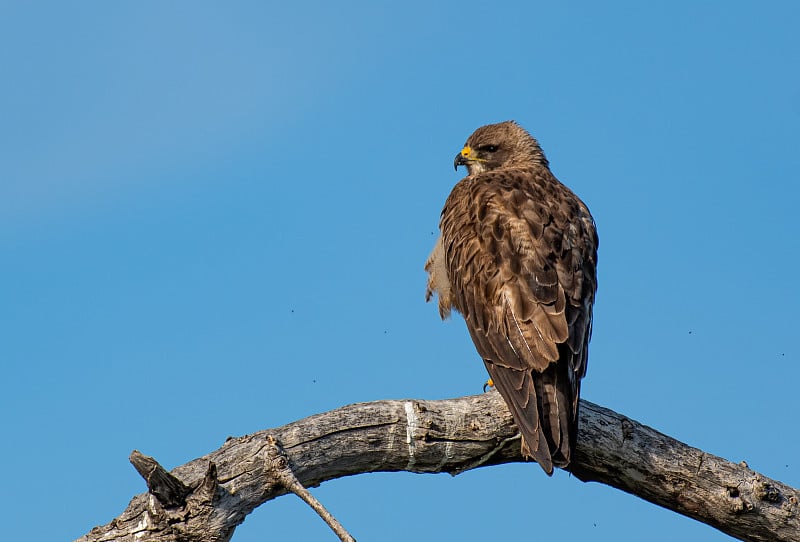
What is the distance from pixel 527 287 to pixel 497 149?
109 inches

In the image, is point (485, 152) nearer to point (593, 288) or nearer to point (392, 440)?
point (593, 288)

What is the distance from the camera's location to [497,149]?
28.0 feet

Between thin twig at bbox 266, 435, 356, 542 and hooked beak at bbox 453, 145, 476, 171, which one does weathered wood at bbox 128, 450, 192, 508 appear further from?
hooked beak at bbox 453, 145, 476, 171

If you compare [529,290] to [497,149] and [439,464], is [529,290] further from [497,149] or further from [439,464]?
[497,149]

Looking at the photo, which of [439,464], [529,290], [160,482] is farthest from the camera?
[529,290]

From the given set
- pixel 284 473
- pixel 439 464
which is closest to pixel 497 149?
pixel 439 464

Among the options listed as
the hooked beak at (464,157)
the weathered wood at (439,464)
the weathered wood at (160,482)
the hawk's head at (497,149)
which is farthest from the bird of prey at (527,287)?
the weathered wood at (160,482)

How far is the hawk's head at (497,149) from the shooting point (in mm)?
8430

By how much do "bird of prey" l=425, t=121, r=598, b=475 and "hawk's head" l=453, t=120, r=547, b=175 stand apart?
901 millimetres

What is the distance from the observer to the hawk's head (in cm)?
843

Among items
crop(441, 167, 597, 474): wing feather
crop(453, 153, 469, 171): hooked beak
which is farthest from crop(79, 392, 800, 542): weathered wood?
crop(453, 153, 469, 171): hooked beak

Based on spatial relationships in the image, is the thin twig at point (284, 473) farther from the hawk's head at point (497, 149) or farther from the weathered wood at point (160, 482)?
the hawk's head at point (497, 149)

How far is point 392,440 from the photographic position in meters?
5.33

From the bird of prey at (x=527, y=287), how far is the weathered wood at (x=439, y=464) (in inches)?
10.7
